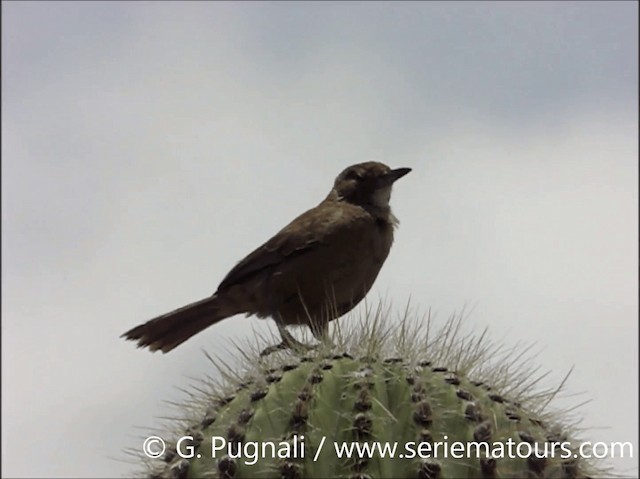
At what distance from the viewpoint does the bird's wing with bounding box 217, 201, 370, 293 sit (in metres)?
5.23

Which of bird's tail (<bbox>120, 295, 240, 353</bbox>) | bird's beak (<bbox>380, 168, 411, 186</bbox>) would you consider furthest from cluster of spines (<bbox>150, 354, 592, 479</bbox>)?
bird's beak (<bbox>380, 168, 411, 186</bbox>)

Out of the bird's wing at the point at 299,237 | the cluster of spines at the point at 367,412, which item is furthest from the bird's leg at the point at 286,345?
the bird's wing at the point at 299,237

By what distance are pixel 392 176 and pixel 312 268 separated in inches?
37.7

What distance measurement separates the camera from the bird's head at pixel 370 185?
5.68 metres

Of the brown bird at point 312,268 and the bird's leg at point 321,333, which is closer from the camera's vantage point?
the bird's leg at point 321,333

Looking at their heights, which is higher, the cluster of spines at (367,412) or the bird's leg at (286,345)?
the bird's leg at (286,345)

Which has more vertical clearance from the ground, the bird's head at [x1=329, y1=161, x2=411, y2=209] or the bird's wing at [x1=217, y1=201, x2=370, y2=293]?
the bird's head at [x1=329, y1=161, x2=411, y2=209]

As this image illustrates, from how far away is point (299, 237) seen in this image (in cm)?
526

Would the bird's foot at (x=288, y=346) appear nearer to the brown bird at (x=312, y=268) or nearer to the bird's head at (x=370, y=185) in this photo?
the brown bird at (x=312, y=268)

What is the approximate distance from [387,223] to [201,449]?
2.53 m

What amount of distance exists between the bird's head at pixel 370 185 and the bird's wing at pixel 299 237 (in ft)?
0.57

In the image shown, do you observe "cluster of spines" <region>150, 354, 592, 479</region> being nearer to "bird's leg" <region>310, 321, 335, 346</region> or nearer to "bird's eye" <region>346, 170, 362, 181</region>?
"bird's leg" <region>310, 321, 335, 346</region>

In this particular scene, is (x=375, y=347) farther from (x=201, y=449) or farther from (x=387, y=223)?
(x=387, y=223)

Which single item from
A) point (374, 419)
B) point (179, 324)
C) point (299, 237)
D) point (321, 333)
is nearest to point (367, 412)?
point (374, 419)
